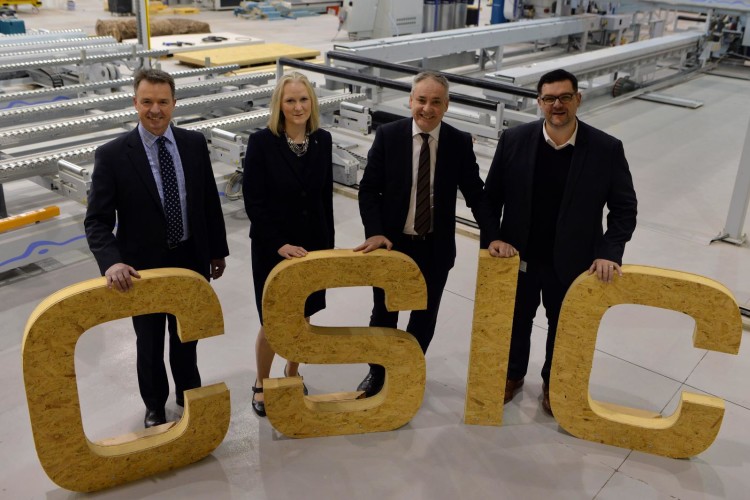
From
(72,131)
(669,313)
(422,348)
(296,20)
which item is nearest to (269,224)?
(422,348)

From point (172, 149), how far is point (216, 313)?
67 cm

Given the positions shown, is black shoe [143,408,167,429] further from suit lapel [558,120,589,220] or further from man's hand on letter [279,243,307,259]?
suit lapel [558,120,589,220]

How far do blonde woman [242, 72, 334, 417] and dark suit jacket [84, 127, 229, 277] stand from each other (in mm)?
192

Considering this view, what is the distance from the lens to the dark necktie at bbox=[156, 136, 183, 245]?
2668mm

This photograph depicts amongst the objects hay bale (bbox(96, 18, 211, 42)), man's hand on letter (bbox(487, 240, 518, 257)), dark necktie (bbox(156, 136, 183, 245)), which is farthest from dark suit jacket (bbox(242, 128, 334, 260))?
hay bale (bbox(96, 18, 211, 42))

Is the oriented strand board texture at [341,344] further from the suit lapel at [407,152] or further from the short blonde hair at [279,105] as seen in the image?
the short blonde hair at [279,105]

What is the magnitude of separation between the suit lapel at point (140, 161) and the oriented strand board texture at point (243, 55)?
7.00 m

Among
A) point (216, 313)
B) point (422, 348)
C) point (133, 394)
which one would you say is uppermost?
point (216, 313)

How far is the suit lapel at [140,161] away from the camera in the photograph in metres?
2.59

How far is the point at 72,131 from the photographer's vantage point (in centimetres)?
539

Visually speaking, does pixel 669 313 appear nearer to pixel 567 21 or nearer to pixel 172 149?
pixel 172 149

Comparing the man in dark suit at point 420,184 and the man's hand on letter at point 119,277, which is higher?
the man in dark suit at point 420,184

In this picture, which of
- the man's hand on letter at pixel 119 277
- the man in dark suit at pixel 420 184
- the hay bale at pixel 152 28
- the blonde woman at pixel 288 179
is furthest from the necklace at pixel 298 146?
the hay bale at pixel 152 28

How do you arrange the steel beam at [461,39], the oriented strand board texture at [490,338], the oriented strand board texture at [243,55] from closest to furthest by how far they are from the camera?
the oriented strand board texture at [490,338], the steel beam at [461,39], the oriented strand board texture at [243,55]
